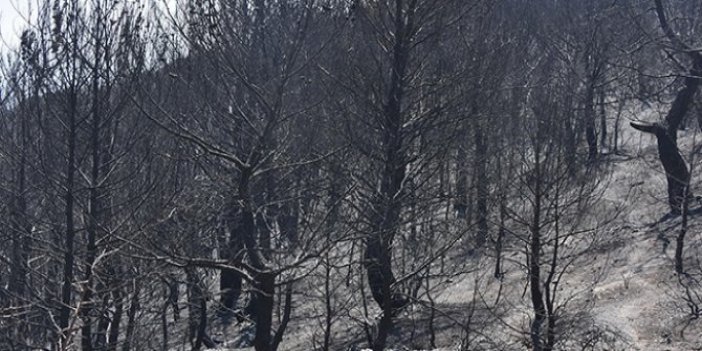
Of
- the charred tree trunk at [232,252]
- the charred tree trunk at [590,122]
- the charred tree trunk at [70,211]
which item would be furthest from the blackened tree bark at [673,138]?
the charred tree trunk at [70,211]

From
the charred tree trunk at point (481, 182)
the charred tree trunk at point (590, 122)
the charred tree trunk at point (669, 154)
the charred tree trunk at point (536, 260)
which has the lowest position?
the charred tree trunk at point (536, 260)

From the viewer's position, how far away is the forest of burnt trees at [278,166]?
35.6 ft

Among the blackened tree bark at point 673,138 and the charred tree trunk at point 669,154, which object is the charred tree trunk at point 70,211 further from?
the charred tree trunk at point 669,154

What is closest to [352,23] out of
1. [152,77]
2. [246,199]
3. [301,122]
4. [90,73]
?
[301,122]

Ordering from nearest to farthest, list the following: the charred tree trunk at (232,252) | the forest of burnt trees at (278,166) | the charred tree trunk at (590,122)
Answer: the forest of burnt trees at (278,166), the charred tree trunk at (232,252), the charred tree trunk at (590,122)

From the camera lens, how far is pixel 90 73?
41.5ft

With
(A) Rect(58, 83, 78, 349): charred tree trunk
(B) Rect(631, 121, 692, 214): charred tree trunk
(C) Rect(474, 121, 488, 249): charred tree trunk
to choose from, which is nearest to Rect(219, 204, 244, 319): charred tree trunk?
(A) Rect(58, 83, 78, 349): charred tree trunk

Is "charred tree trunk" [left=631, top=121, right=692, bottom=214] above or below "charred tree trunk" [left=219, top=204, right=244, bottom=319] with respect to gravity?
above

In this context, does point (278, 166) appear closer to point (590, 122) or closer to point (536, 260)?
point (536, 260)

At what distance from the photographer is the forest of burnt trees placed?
10859 millimetres

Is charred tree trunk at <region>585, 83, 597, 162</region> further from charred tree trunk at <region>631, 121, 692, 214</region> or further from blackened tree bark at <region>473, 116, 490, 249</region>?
blackened tree bark at <region>473, 116, 490, 249</region>

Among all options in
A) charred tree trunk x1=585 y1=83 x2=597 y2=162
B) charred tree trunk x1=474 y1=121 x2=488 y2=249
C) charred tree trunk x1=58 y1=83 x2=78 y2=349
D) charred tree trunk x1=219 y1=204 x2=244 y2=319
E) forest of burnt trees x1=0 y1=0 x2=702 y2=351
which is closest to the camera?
forest of burnt trees x1=0 y1=0 x2=702 y2=351

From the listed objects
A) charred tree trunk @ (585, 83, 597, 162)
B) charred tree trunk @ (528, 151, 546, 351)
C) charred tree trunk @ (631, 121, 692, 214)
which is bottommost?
charred tree trunk @ (528, 151, 546, 351)

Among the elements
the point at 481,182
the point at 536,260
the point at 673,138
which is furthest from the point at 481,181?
the point at 673,138
